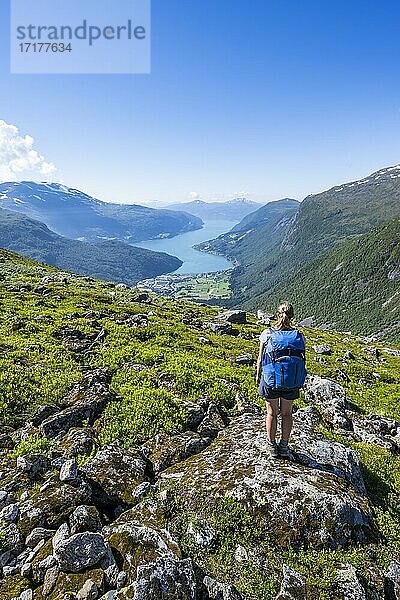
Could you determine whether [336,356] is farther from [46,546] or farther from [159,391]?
[46,546]

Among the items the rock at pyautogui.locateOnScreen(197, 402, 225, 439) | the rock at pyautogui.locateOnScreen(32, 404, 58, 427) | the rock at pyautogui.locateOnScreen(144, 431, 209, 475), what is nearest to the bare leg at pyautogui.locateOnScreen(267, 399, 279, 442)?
the rock at pyautogui.locateOnScreen(144, 431, 209, 475)

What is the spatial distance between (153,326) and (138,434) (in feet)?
52.6

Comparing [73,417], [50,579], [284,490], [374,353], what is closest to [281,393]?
[284,490]

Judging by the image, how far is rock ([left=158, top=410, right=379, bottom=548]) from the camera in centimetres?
841

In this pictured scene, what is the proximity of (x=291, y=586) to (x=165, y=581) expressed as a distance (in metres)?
2.49

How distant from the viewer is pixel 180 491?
9250 millimetres

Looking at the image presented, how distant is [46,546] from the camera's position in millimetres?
7398

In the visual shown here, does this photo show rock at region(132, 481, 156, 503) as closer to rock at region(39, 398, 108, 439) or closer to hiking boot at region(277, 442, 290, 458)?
hiking boot at region(277, 442, 290, 458)

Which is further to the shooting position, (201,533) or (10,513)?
(201,533)

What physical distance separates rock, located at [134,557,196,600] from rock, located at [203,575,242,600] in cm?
36

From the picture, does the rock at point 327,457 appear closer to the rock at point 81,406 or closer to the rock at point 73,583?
the rock at point 73,583

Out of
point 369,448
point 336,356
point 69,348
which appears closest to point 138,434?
point 369,448

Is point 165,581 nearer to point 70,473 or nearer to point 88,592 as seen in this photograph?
point 88,592

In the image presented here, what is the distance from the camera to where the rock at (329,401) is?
1571 centimetres
